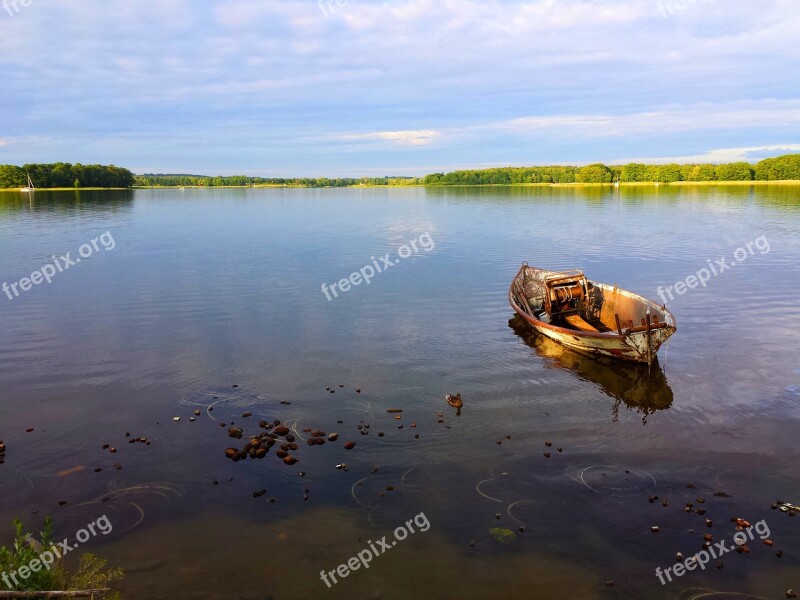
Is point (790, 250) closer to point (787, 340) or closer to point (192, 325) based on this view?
point (787, 340)

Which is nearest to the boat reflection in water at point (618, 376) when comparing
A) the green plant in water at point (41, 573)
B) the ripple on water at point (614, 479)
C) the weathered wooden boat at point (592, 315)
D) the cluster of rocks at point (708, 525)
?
the weathered wooden boat at point (592, 315)

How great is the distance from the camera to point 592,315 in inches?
1292

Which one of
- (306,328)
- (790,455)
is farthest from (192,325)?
(790,455)

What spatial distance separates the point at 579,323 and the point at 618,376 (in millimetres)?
7394

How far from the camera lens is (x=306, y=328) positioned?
32.6 m

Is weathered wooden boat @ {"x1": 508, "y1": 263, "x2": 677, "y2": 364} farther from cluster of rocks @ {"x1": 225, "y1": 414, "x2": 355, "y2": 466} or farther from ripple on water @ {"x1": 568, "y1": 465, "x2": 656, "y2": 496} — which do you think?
cluster of rocks @ {"x1": 225, "y1": 414, "x2": 355, "y2": 466}

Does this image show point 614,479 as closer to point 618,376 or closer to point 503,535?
point 503,535

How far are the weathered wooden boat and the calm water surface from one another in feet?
3.78

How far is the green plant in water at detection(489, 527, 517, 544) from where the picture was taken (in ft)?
44.5

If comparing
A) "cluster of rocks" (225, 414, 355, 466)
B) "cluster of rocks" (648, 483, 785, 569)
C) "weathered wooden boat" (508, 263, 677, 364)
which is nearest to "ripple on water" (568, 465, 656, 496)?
"cluster of rocks" (648, 483, 785, 569)

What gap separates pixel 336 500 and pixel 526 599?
19.2 ft

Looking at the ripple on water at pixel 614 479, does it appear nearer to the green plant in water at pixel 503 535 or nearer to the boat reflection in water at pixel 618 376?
the green plant in water at pixel 503 535

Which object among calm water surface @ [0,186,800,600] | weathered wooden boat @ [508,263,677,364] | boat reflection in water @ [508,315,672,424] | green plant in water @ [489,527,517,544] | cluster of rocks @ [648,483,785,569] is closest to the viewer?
calm water surface @ [0,186,800,600]

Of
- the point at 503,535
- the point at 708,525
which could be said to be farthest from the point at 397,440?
the point at 708,525
